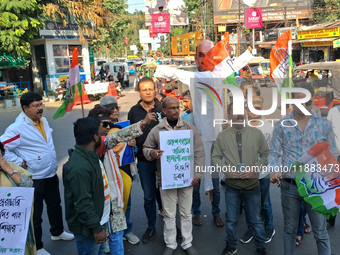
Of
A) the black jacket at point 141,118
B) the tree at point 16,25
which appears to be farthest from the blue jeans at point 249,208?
the tree at point 16,25

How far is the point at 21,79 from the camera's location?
23.4m

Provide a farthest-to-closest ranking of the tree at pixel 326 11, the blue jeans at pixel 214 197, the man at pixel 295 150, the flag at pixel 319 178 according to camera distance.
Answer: the tree at pixel 326 11 < the blue jeans at pixel 214 197 < the man at pixel 295 150 < the flag at pixel 319 178

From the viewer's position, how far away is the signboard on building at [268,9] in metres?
48.3

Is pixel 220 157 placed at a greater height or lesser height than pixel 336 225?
greater

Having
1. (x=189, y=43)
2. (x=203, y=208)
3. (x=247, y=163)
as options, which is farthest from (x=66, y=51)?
(x=189, y=43)

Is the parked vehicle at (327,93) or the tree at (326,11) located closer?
the parked vehicle at (327,93)

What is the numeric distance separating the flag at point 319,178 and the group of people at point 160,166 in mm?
82

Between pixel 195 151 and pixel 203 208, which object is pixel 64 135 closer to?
pixel 203 208

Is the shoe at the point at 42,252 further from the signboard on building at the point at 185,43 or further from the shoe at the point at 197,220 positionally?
the signboard on building at the point at 185,43

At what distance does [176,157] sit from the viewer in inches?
151

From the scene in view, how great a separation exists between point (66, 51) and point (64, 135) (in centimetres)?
1199

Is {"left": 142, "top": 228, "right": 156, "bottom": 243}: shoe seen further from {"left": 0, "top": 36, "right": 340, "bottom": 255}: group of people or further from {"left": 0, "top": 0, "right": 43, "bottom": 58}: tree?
{"left": 0, "top": 0, "right": 43, "bottom": 58}: tree

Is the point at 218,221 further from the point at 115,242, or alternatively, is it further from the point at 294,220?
the point at 115,242

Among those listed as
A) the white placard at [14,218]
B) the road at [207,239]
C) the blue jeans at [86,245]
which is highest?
the white placard at [14,218]
